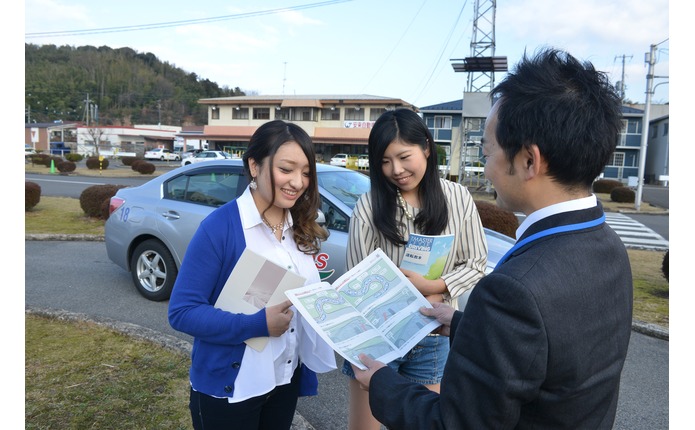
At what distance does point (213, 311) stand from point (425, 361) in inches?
40.0

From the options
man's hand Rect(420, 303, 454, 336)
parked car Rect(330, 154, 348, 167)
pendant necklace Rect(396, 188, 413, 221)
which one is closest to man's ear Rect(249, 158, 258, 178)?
pendant necklace Rect(396, 188, 413, 221)

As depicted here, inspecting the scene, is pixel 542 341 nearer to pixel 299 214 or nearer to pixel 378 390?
pixel 378 390

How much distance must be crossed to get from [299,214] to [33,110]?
10667 centimetres

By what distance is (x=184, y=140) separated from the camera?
64625mm

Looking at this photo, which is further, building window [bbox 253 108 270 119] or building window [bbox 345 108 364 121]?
building window [bbox 253 108 270 119]

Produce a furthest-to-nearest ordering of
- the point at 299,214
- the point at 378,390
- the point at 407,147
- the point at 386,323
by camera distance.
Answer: the point at 407,147 → the point at 299,214 → the point at 386,323 → the point at 378,390


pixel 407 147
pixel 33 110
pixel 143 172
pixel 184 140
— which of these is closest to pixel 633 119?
pixel 143 172

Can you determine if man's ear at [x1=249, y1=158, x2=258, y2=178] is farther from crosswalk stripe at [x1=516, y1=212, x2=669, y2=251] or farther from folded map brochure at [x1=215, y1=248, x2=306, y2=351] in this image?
crosswalk stripe at [x1=516, y1=212, x2=669, y2=251]

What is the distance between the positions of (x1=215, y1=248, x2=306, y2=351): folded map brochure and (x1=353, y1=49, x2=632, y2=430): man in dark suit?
71 cm

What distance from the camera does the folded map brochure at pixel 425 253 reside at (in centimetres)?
217

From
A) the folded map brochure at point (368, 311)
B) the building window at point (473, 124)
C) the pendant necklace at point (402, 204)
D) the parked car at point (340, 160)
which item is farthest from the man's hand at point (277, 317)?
the parked car at point (340, 160)

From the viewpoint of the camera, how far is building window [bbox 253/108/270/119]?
5026 centimetres

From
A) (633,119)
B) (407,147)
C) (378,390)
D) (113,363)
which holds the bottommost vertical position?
(113,363)

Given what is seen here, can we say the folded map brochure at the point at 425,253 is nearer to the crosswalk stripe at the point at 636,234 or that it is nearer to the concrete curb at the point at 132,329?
the concrete curb at the point at 132,329
